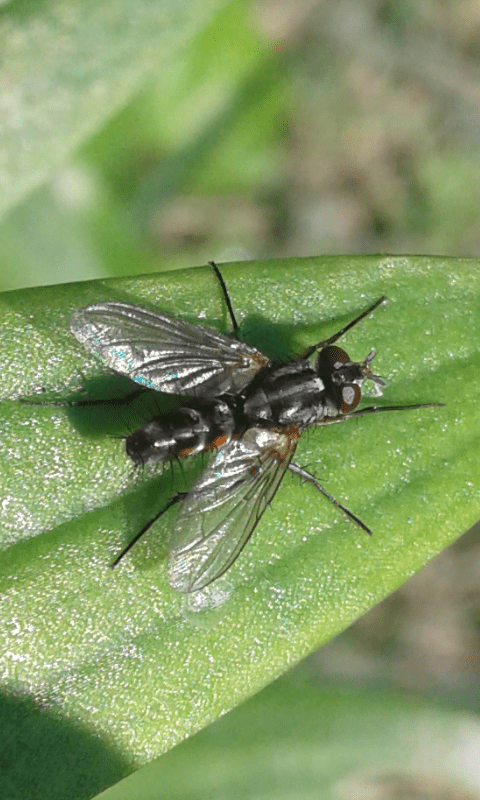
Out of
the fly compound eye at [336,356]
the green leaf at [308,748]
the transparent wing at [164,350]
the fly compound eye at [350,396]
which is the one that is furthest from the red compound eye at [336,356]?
the green leaf at [308,748]

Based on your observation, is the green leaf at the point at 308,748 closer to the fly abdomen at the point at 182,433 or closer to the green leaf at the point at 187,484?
the green leaf at the point at 187,484

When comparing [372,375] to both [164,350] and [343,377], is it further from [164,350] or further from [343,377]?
[164,350]

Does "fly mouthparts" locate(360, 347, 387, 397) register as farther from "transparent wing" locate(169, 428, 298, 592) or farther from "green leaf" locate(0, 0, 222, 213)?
"green leaf" locate(0, 0, 222, 213)

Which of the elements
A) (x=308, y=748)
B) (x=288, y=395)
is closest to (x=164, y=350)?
(x=288, y=395)

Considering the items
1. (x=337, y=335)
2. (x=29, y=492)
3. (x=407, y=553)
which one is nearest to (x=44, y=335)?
(x=29, y=492)

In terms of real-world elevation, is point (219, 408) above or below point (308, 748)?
above

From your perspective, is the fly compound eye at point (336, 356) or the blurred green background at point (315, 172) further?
the blurred green background at point (315, 172)

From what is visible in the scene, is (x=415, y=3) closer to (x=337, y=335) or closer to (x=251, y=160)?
(x=251, y=160)
